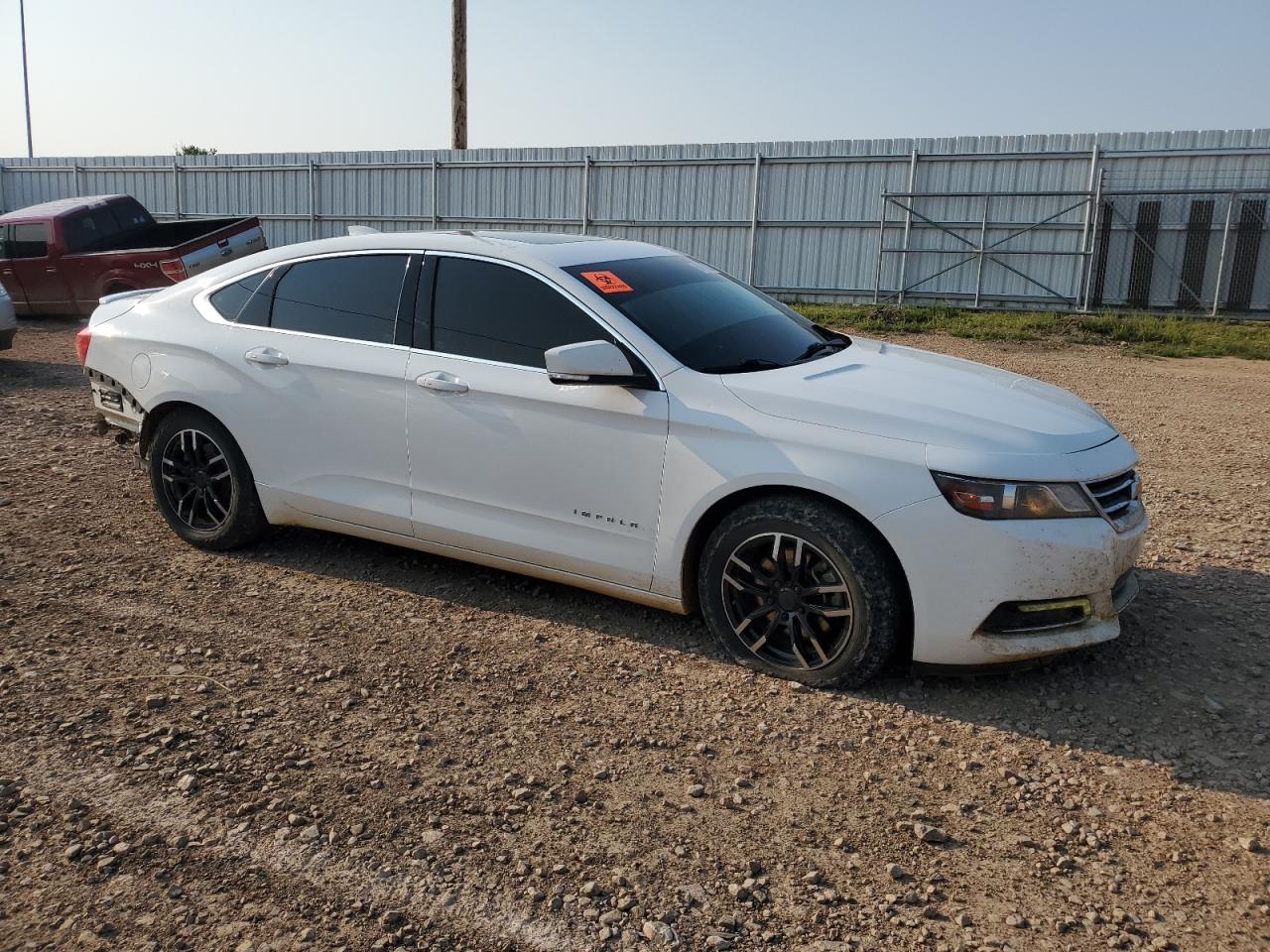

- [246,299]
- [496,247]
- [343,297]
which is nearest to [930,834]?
[496,247]

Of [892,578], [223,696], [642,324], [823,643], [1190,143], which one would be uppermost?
[1190,143]

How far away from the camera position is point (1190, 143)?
16.9 meters

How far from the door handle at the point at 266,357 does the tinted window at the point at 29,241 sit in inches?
490

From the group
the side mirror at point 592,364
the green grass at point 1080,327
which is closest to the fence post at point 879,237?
the green grass at point 1080,327

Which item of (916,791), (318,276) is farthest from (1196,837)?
(318,276)

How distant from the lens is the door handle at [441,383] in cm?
461

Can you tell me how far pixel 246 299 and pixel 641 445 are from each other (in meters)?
2.44

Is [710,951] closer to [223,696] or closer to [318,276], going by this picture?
[223,696]

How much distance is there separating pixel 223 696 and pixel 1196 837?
333 cm

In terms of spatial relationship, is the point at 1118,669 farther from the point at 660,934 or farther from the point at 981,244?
the point at 981,244

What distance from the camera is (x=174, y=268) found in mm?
14117

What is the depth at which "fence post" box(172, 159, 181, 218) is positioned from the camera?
25844 mm

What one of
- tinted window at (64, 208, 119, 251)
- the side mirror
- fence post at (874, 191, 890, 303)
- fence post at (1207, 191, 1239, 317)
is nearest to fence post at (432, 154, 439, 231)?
tinted window at (64, 208, 119, 251)

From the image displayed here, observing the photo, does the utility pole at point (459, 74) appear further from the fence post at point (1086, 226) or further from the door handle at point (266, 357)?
the door handle at point (266, 357)
